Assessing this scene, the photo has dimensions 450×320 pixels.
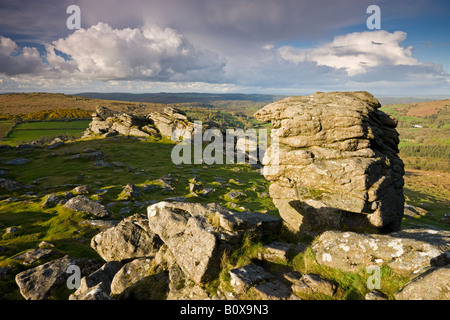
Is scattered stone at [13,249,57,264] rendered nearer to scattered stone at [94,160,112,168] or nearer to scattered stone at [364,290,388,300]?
scattered stone at [364,290,388,300]

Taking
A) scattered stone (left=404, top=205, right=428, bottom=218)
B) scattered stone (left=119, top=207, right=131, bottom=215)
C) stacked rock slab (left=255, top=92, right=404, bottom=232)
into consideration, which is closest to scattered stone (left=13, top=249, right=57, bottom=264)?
scattered stone (left=119, top=207, right=131, bottom=215)

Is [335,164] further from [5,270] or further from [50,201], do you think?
[50,201]

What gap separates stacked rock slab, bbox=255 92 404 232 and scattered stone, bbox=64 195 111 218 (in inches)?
779

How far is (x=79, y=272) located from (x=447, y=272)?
19.1m

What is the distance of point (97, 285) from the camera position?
10.1 metres

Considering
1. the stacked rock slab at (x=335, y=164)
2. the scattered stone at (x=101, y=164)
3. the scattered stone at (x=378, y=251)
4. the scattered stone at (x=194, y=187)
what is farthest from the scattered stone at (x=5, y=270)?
the scattered stone at (x=101, y=164)

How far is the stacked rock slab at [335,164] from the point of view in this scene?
55.5ft

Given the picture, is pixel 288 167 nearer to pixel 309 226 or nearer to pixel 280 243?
pixel 309 226

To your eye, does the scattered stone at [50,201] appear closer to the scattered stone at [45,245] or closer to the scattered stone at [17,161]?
the scattered stone at [45,245]

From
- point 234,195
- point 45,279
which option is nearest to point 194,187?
point 234,195

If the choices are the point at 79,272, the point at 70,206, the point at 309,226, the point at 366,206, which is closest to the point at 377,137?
the point at 366,206

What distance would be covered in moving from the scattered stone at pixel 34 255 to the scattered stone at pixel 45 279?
2202 millimetres

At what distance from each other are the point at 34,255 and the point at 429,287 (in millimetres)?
23257

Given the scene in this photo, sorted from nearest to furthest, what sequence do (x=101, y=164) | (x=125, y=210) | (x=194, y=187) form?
(x=125, y=210) < (x=194, y=187) < (x=101, y=164)
